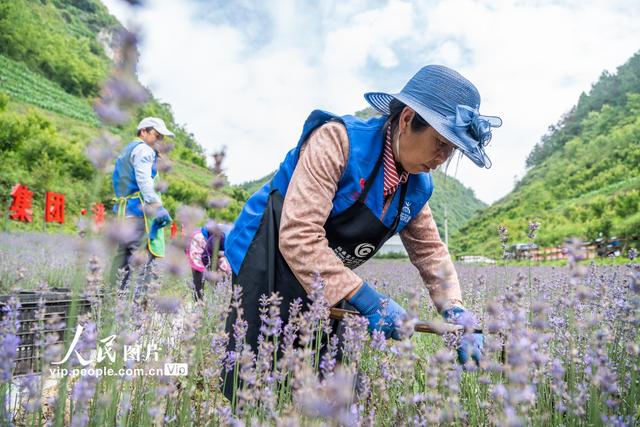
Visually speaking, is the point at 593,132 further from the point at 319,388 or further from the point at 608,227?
the point at 319,388

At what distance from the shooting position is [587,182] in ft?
87.5

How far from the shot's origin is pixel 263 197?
197 centimetres

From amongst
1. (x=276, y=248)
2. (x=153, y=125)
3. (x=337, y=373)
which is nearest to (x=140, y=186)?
(x=153, y=125)

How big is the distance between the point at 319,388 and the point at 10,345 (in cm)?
62

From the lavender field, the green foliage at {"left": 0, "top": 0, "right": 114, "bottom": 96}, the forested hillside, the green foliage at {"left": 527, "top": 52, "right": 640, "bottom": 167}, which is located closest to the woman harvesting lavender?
the lavender field

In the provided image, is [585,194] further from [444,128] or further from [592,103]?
[444,128]

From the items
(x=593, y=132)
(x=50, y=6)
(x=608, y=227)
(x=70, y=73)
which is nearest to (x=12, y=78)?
(x=70, y=73)

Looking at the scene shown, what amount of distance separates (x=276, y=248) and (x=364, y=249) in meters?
0.37

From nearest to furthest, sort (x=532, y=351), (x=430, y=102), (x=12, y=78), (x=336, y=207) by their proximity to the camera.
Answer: (x=532, y=351) → (x=430, y=102) → (x=336, y=207) → (x=12, y=78)

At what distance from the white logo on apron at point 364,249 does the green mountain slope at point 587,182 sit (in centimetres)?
683

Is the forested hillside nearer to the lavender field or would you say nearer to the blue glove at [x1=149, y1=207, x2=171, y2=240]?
the lavender field

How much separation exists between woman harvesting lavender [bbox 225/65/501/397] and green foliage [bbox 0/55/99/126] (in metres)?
24.0

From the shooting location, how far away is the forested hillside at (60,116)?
12750mm

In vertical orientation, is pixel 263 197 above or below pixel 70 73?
below
